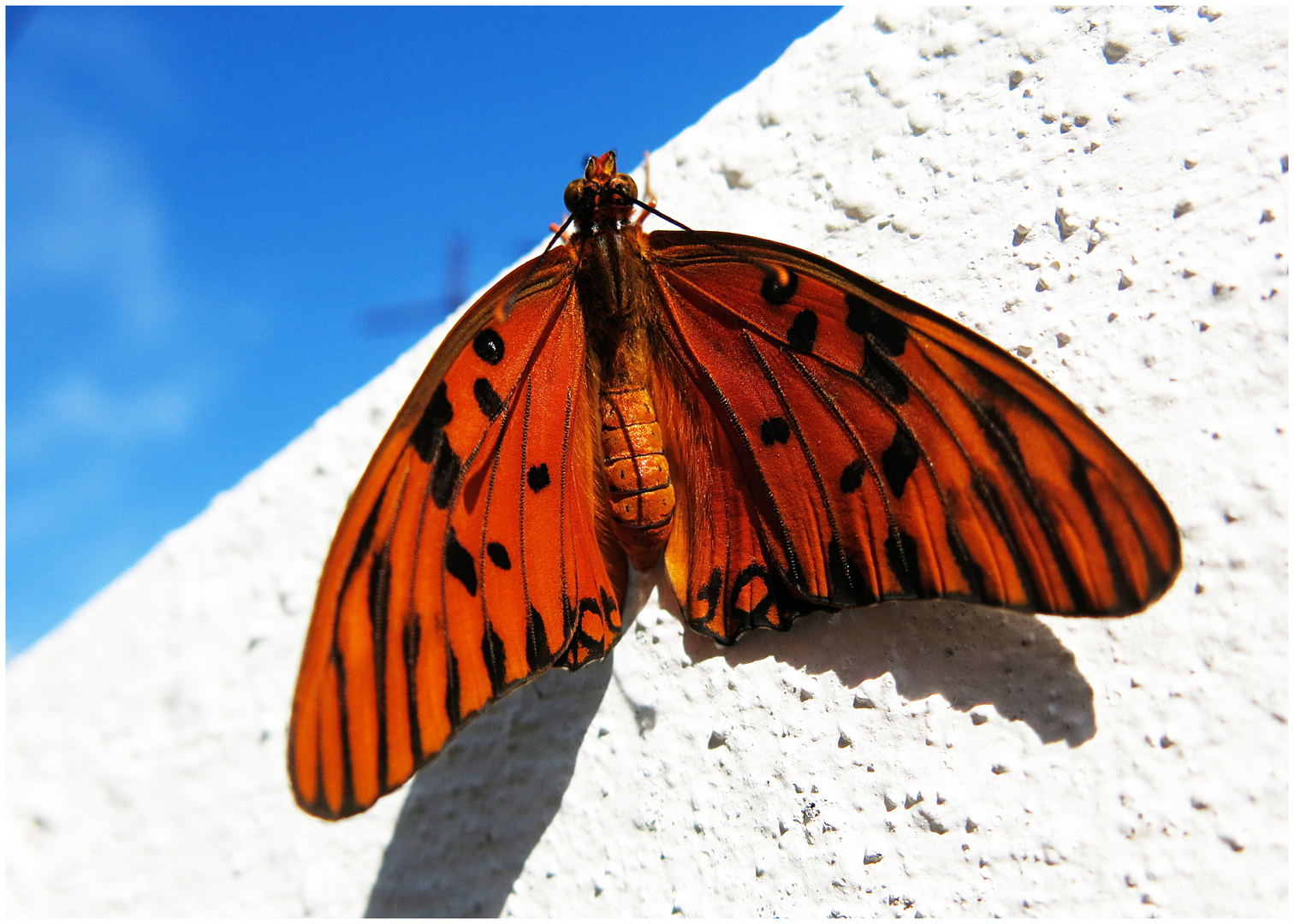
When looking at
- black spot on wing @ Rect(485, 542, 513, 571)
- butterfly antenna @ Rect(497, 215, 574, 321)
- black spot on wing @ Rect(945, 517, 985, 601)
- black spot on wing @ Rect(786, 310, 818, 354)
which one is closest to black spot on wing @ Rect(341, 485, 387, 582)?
black spot on wing @ Rect(485, 542, 513, 571)

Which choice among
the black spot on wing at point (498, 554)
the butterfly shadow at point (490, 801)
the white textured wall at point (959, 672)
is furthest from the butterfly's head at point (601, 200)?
the butterfly shadow at point (490, 801)

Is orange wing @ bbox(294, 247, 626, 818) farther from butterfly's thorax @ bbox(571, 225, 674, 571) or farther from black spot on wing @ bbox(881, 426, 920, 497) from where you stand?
black spot on wing @ bbox(881, 426, 920, 497)

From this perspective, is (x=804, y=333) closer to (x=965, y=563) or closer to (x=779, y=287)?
(x=779, y=287)

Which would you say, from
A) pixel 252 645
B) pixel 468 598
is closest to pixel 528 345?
pixel 468 598

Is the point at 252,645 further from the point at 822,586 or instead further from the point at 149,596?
the point at 822,586

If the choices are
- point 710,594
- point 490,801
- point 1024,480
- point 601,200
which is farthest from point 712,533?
point 490,801

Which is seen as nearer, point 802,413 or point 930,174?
point 802,413

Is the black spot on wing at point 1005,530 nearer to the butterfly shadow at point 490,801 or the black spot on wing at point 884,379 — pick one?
the black spot on wing at point 884,379
